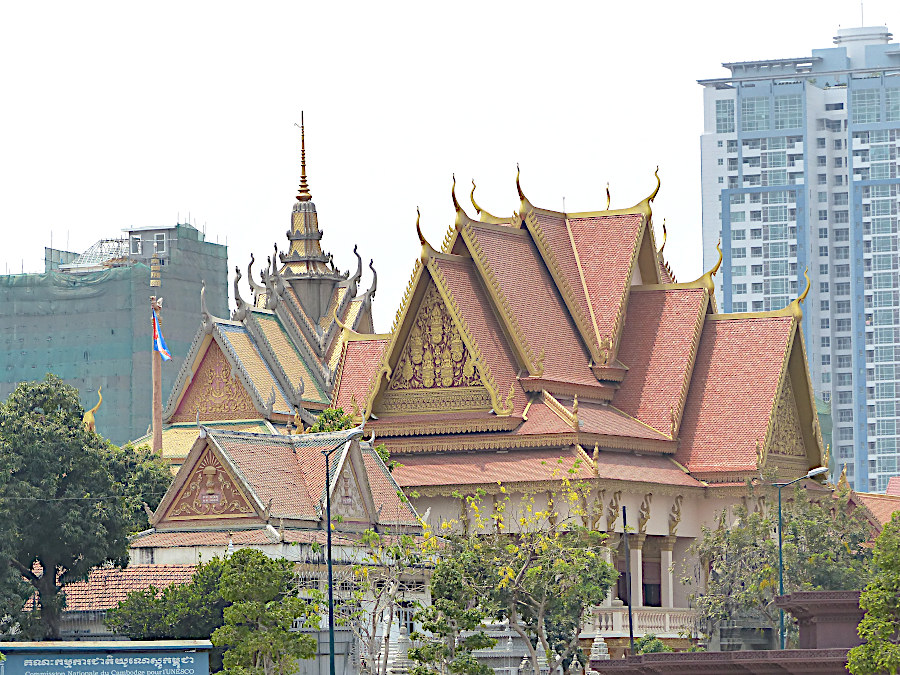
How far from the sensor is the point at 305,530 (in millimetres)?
42875

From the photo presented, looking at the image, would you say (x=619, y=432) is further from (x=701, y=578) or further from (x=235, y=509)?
(x=235, y=509)

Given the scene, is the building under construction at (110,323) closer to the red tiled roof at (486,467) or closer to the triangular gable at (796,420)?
the red tiled roof at (486,467)

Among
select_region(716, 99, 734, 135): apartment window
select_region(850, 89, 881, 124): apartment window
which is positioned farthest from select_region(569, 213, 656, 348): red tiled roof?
select_region(850, 89, 881, 124): apartment window

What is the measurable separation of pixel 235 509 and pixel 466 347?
46.0 feet

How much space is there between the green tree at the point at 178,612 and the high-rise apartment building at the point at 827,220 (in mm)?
99673

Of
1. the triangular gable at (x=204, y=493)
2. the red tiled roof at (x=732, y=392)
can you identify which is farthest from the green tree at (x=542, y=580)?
the red tiled roof at (x=732, y=392)

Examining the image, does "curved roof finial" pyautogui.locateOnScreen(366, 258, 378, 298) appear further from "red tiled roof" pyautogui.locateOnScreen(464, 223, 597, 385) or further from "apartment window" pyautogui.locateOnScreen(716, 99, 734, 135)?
"apartment window" pyautogui.locateOnScreen(716, 99, 734, 135)

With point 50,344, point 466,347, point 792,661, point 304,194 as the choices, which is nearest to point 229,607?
point 792,661

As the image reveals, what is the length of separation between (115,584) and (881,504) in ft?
108

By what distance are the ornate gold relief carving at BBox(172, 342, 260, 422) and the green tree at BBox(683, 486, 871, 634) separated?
13.5 meters

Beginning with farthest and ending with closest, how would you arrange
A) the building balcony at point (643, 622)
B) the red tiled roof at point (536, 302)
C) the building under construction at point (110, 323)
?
the building under construction at point (110, 323)
the red tiled roof at point (536, 302)
the building balcony at point (643, 622)

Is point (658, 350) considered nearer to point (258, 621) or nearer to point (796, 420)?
point (796, 420)

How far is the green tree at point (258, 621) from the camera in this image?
3631 cm

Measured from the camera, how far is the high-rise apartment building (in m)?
136
